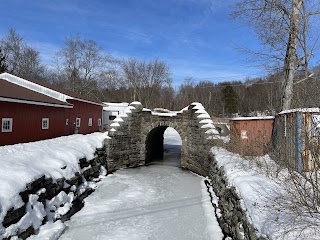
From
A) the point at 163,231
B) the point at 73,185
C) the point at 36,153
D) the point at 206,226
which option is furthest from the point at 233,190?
the point at 36,153

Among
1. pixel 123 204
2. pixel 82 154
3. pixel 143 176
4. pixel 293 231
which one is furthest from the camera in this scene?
pixel 143 176

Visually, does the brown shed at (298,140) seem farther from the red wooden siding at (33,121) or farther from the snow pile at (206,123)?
the red wooden siding at (33,121)

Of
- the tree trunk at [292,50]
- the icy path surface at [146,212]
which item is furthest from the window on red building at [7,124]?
the tree trunk at [292,50]

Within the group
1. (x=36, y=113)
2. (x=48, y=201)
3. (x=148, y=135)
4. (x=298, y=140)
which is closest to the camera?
(x=298, y=140)

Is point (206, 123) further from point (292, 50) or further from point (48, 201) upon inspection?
point (48, 201)

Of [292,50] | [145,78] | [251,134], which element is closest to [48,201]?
[251,134]

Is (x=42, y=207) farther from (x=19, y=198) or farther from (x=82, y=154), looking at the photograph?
(x=82, y=154)

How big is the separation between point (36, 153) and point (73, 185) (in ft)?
5.65

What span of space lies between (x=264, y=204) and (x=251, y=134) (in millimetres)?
6352

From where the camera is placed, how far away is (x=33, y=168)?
7730 millimetres

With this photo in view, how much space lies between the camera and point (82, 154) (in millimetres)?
11734

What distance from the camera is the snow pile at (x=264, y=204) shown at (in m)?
3.54

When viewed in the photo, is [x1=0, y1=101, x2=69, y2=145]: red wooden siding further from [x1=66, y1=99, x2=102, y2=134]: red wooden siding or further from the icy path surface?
the icy path surface

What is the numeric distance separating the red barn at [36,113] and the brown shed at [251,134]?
9.42 metres
